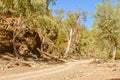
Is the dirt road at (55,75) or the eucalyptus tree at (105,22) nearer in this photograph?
the dirt road at (55,75)

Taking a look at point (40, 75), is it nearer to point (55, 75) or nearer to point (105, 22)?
point (55, 75)

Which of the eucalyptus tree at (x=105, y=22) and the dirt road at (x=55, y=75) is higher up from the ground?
the eucalyptus tree at (x=105, y=22)

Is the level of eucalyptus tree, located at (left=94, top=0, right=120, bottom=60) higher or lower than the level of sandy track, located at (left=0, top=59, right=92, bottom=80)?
higher

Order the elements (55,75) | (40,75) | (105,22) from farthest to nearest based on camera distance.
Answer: (105,22) < (55,75) < (40,75)

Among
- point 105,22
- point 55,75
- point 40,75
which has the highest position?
point 105,22

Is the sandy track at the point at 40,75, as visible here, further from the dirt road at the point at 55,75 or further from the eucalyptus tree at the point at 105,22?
the eucalyptus tree at the point at 105,22

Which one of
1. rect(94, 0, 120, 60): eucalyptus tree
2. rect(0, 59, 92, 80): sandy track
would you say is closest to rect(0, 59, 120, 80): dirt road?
rect(0, 59, 92, 80): sandy track

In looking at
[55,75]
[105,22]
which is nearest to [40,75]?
[55,75]

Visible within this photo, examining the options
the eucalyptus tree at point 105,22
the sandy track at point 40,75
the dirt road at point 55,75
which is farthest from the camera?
the eucalyptus tree at point 105,22

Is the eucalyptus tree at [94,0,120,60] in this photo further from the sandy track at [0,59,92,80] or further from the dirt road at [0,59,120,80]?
the sandy track at [0,59,92,80]

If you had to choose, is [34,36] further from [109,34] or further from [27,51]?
[109,34]

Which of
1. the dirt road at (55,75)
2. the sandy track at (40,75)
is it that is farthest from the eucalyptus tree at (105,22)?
the sandy track at (40,75)

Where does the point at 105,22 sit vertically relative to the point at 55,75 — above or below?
above

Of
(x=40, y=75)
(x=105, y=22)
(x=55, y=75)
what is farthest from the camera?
(x=105, y=22)
